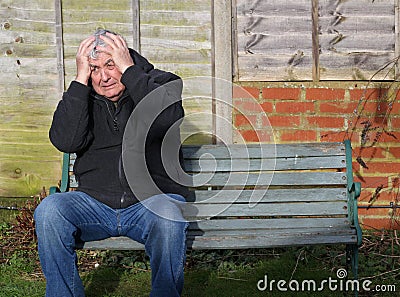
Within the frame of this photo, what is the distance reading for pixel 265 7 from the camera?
5383 millimetres

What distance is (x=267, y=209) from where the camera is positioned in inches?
166

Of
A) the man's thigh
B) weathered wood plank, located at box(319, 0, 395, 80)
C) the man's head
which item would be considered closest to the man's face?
the man's head

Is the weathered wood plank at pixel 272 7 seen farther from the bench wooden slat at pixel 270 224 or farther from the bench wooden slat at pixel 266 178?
the bench wooden slat at pixel 270 224

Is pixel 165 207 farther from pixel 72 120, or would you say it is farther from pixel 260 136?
pixel 260 136

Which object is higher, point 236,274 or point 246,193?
point 246,193

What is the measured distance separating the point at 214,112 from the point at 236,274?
1447mm

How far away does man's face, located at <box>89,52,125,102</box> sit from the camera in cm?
361

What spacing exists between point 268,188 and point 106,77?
1.34 meters

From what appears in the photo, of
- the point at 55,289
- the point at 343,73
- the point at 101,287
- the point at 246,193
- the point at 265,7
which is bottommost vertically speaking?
the point at 101,287

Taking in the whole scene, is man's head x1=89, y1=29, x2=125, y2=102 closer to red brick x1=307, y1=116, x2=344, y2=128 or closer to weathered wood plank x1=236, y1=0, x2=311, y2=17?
weathered wood plank x1=236, y1=0, x2=311, y2=17

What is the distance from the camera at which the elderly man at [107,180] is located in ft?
11.0

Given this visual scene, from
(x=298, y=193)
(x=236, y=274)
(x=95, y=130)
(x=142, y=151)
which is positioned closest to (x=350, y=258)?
(x=298, y=193)

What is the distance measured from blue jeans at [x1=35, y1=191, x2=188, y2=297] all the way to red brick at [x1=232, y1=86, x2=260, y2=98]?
6.68ft

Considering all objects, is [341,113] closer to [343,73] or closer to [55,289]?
[343,73]
